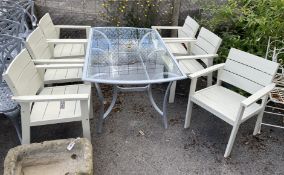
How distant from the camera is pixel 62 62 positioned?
301 centimetres

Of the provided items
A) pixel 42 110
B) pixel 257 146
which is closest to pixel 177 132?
pixel 257 146

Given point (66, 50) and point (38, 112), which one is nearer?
point (38, 112)

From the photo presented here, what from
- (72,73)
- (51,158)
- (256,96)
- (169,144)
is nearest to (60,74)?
(72,73)

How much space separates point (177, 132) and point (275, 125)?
1250mm

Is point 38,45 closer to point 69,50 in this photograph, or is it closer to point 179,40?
point 69,50

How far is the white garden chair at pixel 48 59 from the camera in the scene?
2910 millimetres

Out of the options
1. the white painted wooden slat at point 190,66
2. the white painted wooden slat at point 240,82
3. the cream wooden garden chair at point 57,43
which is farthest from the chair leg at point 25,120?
the white painted wooden slat at point 240,82

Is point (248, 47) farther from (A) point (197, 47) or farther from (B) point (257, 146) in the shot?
(B) point (257, 146)

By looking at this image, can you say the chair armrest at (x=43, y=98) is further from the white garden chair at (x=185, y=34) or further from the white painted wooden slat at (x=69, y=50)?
the white garden chair at (x=185, y=34)

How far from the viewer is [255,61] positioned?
2.84 m

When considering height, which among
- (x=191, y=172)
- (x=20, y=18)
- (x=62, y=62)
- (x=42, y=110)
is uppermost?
(x=20, y=18)

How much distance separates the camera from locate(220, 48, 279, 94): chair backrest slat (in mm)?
2734

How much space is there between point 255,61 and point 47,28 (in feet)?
8.53

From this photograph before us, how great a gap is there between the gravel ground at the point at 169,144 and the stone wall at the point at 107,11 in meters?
1.61
